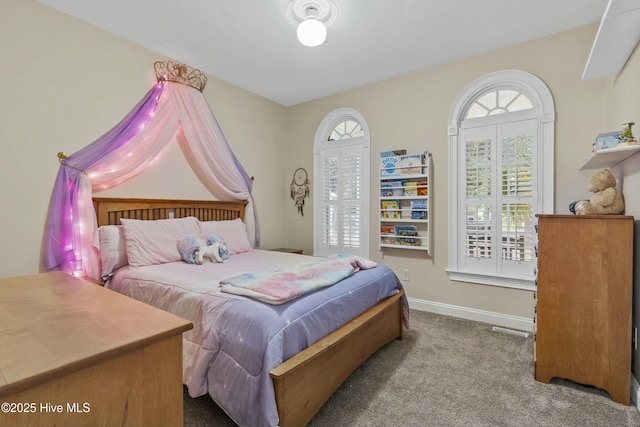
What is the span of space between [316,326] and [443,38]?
9.23 feet

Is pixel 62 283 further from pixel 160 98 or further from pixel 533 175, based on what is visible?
pixel 533 175

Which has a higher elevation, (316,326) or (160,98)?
(160,98)

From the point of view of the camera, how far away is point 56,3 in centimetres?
244

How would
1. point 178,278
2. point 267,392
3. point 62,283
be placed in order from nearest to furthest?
point 62,283, point 267,392, point 178,278

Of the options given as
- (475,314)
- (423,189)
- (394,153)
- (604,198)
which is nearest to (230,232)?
(394,153)

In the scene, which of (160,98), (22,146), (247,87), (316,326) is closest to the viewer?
(316,326)

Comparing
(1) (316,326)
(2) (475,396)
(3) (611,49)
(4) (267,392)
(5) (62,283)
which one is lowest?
(2) (475,396)

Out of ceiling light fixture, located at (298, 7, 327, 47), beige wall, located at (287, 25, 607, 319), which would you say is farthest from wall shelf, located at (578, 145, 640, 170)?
ceiling light fixture, located at (298, 7, 327, 47)

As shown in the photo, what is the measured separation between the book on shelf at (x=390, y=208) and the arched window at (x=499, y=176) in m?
0.58

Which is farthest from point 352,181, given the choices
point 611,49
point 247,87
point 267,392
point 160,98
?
point 267,392

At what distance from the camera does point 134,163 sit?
9.59ft

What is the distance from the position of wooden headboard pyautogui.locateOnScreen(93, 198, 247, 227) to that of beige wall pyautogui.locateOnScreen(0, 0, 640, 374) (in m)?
0.12

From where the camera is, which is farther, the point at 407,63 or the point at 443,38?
the point at 407,63

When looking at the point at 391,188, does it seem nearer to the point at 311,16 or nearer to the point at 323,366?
the point at 311,16
